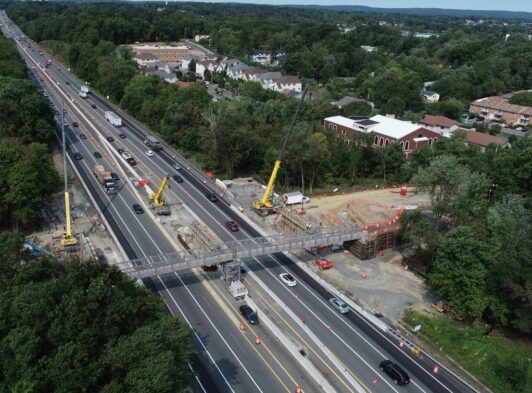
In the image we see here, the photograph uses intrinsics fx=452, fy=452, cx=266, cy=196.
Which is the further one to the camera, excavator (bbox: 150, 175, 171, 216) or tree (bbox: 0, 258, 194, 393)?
excavator (bbox: 150, 175, 171, 216)

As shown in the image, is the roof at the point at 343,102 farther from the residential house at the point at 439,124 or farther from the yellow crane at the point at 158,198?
the yellow crane at the point at 158,198

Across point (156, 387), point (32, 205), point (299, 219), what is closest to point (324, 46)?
point (299, 219)

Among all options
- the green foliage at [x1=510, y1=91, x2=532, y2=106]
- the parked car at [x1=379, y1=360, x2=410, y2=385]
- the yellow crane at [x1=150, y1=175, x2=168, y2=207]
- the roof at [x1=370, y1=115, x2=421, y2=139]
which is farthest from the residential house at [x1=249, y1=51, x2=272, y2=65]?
the parked car at [x1=379, y1=360, x2=410, y2=385]

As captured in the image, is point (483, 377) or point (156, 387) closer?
point (156, 387)

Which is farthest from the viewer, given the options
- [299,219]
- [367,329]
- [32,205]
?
[299,219]

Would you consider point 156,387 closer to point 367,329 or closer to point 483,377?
point 367,329

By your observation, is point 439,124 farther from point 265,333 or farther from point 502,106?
point 265,333

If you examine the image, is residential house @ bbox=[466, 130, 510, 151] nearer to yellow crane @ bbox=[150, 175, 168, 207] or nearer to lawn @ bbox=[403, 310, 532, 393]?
lawn @ bbox=[403, 310, 532, 393]
